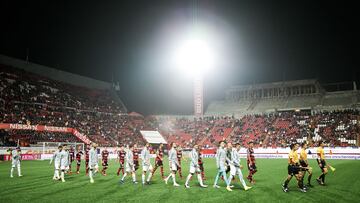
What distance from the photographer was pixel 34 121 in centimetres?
A: 4969

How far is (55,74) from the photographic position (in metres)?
67.1

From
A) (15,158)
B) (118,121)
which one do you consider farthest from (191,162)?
(118,121)

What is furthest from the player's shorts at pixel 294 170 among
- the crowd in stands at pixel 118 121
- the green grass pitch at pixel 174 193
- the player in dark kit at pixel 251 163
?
the crowd in stands at pixel 118 121

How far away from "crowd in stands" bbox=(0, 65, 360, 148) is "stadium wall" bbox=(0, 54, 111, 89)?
1.87m

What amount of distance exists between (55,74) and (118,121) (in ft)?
51.5

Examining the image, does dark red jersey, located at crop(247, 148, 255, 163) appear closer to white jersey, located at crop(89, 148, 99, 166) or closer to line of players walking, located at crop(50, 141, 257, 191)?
line of players walking, located at crop(50, 141, 257, 191)

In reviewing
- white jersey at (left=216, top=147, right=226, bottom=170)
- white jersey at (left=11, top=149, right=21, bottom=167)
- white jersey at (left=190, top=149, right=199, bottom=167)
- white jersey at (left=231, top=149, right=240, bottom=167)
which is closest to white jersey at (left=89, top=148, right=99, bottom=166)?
white jersey at (left=190, top=149, right=199, bottom=167)

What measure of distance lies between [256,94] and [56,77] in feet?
140

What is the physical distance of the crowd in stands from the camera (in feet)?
167

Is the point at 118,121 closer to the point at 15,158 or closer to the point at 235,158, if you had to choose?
the point at 15,158

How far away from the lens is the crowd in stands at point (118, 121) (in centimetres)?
5084

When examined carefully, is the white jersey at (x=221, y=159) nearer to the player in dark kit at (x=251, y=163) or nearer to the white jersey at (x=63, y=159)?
the player in dark kit at (x=251, y=163)

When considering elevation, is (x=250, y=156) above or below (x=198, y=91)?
below

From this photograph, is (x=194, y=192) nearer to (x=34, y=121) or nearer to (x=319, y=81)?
(x=34, y=121)
